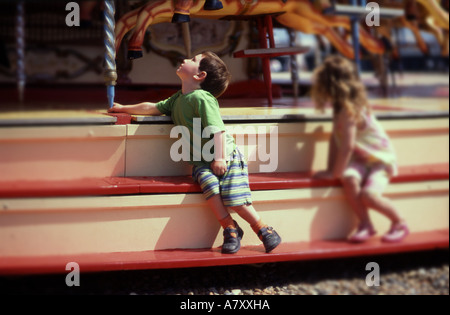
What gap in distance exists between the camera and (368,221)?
215 cm

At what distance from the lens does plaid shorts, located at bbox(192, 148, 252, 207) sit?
6.51 ft

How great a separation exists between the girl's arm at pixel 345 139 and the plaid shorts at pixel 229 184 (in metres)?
0.40

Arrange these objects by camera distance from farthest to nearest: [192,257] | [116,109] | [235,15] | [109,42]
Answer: [235,15] < [116,109] < [109,42] < [192,257]

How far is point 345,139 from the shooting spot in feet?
6.63

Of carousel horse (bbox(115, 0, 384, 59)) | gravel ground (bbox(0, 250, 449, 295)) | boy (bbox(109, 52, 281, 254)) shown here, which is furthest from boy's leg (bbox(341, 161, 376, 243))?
carousel horse (bbox(115, 0, 384, 59))

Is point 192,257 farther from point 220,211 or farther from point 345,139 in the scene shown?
point 345,139

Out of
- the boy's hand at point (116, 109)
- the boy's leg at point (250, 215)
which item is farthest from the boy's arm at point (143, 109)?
the boy's leg at point (250, 215)

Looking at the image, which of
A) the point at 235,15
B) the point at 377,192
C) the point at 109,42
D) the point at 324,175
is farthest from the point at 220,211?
the point at 235,15

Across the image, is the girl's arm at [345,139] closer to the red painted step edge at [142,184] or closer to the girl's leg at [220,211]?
the red painted step edge at [142,184]

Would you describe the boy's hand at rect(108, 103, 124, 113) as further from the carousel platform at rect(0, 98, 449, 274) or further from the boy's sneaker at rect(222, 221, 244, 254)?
the boy's sneaker at rect(222, 221, 244, 254)

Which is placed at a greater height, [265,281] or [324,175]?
[324,175]

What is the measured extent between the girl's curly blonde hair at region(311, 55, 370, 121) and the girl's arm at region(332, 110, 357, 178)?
3 centimetres

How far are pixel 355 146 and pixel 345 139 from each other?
6 cm
